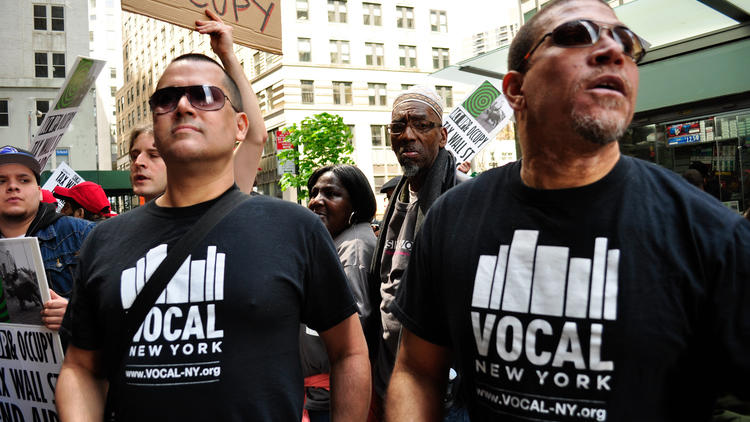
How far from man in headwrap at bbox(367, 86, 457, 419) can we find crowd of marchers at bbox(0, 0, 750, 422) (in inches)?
43.1

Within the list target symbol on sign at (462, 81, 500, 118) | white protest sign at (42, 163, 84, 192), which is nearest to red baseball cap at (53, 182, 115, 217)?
white protest sign at (42, 163, 84, 192)

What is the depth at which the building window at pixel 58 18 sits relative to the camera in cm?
3488

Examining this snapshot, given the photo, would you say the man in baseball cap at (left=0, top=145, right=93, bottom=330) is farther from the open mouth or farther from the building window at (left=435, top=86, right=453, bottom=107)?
the building window at (left=435, top=86, right=453, bottom=107)

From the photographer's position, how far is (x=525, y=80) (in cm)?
177

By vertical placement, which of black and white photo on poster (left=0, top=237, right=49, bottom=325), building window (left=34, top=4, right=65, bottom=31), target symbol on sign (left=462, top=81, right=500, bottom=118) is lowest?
black and white photo on poster (left=0, top=237, right=49, bottom=325)

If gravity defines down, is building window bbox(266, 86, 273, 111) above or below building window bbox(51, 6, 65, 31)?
below

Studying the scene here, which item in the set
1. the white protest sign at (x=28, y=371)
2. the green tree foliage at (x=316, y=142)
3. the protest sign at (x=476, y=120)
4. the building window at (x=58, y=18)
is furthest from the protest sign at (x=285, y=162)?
the white protest sign at (x=28, y=371)

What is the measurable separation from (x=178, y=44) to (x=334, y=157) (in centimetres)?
3028

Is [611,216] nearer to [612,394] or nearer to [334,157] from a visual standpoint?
[612,394]

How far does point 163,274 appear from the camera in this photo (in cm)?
185

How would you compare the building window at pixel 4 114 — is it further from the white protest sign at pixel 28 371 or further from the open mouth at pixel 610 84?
the open mouth at pixel 610 84

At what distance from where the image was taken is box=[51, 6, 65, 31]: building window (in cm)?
3488

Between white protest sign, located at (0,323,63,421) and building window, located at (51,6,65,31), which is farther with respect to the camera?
building window, located at (51,6,65,31)

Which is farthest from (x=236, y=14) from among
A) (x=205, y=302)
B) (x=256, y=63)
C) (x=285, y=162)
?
(x=256, y=63)
